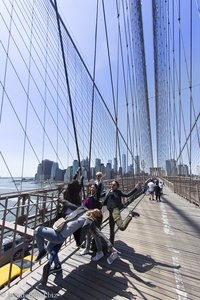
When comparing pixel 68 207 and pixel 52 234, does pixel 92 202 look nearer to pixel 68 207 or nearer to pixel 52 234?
pixel 68 207

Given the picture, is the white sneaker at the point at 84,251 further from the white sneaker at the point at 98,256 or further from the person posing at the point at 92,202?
the person posing at the point at 92,202

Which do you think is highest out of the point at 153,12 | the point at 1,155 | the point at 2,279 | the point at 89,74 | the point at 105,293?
the point at 153,12

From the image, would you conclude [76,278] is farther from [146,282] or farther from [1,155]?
[1,155]

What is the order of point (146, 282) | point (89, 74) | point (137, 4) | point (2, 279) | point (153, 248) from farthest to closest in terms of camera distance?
1. point (137, 4)
2. point (89, 74)
3. point (2, 279)
4. point (153, 248)
5. point (146, 282)

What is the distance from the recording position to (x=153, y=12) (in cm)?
2105

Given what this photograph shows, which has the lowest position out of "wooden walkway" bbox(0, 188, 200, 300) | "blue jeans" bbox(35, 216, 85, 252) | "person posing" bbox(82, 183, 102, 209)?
"wooden walkway" bbox(0, 188, 200, 300)

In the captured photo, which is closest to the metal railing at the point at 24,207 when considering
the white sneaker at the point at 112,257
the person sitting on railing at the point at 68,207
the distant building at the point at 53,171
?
the person sitting on railing at the point at 68,207

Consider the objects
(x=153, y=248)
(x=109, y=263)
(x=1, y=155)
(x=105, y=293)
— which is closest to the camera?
(x=105, y=293)

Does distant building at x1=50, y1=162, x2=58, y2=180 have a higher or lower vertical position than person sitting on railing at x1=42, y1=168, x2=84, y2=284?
higher

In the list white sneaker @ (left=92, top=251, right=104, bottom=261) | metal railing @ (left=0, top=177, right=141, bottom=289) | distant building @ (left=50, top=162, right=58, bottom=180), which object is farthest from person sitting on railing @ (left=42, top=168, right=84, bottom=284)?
distant building @ (left=50, top=162, right=58, bottom=180)

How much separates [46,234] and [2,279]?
2.30 metres

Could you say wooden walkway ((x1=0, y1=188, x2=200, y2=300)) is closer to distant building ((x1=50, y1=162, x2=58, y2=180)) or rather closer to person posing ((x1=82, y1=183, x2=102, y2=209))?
person posing ((x1=82, y1=183, x2=102, y2=209))

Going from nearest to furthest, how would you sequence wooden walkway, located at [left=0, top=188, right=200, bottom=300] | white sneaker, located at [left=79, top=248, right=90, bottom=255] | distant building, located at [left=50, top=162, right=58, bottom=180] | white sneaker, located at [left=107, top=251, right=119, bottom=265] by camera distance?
wooden walkway, located at [left=0, top=188, right=200, bottom=300]
white sneaker, located at [left=107, top=251, right=119, bottom=265]
white sneaker, located at [left=79, top=248, right=90, bottom=255]
distant building, located at [left=50, top=162, right=58, bottom=180]

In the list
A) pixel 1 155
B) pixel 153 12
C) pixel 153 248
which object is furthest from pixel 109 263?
pixel 153 12
